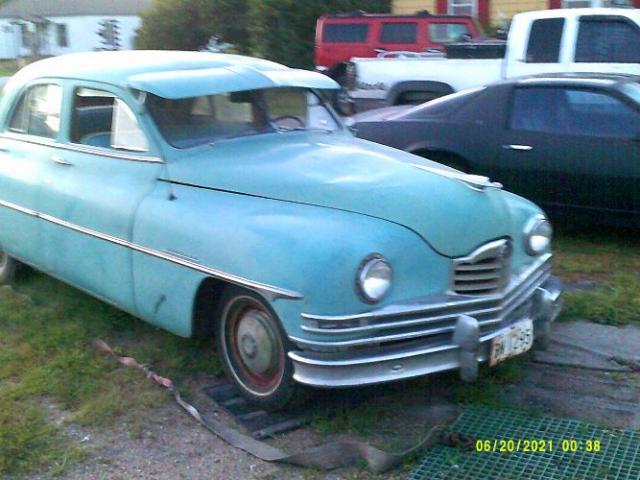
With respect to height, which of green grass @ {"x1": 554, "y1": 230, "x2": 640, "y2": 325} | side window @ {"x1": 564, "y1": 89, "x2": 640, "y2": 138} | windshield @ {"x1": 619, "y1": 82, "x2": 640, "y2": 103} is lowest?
green grass @ {"x1": 554, "y1": 230, "x2": 640, "y2": 325}

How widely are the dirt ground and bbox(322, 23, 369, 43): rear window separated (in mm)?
13044

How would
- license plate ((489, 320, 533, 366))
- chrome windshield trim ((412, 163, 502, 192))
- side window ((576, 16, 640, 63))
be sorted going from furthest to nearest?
side window ((576, 16, 640, 63)) < chrome windshield trim ((412, 163, 502, 192)) < license plate ((489, 320, 533, 366))

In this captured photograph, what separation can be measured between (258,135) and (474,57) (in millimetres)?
6208

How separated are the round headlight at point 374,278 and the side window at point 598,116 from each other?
362cm

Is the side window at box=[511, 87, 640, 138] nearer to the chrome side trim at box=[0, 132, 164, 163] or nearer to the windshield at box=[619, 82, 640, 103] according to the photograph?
the windshield at box=[619, 82, 640, 103]

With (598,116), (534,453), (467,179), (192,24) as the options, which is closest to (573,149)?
(598,116)

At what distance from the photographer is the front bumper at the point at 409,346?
13.0 ft

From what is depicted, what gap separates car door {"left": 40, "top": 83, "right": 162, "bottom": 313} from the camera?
5.00 meters

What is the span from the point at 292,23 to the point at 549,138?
15270 mm

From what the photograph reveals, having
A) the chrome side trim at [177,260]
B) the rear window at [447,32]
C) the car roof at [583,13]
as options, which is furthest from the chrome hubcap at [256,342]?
the rear window at [447,32]

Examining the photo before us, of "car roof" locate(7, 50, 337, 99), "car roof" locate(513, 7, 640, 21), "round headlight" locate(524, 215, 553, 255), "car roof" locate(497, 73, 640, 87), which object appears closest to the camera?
"round headlight" locate(524, 215, 553, 255)

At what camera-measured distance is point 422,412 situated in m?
4.47

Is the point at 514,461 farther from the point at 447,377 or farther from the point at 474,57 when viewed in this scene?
the point at 474,57
